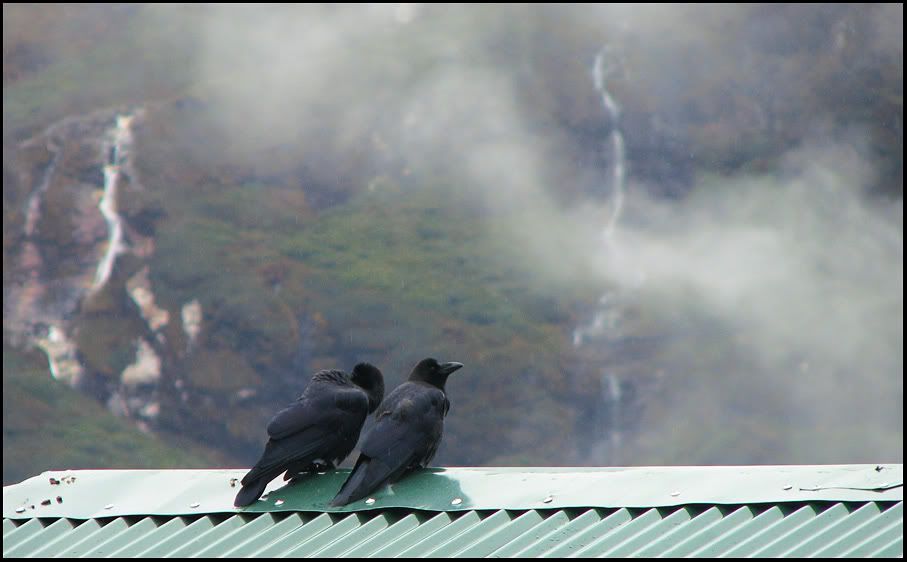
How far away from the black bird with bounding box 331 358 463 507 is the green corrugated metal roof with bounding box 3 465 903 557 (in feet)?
0.39

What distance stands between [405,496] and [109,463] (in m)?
53.5

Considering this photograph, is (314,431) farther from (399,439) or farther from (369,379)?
(369,379)

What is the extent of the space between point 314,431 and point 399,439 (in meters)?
0.70

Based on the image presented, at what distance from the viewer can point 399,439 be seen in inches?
337

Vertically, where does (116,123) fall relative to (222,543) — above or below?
above

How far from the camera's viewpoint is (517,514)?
25.5 feet

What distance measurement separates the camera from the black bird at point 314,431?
851 cm

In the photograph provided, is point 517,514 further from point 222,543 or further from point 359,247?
point 359,247

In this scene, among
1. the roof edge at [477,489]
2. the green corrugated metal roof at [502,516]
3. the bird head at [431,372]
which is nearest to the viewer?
the green corrugated metal roof at [502,516]

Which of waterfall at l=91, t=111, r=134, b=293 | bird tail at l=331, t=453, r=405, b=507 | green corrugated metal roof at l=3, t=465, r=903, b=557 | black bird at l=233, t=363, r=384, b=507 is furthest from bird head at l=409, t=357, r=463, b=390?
waterfall at l=91, t=111, r=134, b=293

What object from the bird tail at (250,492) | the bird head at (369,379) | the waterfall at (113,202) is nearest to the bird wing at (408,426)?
the bird head at (369,379)

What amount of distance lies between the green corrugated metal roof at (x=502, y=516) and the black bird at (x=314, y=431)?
0.51 ft

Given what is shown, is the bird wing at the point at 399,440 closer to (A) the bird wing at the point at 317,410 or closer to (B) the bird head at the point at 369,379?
(A) the bird wing at the point at 317,410

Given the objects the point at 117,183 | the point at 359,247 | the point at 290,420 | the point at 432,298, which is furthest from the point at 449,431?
the point at 290,420
